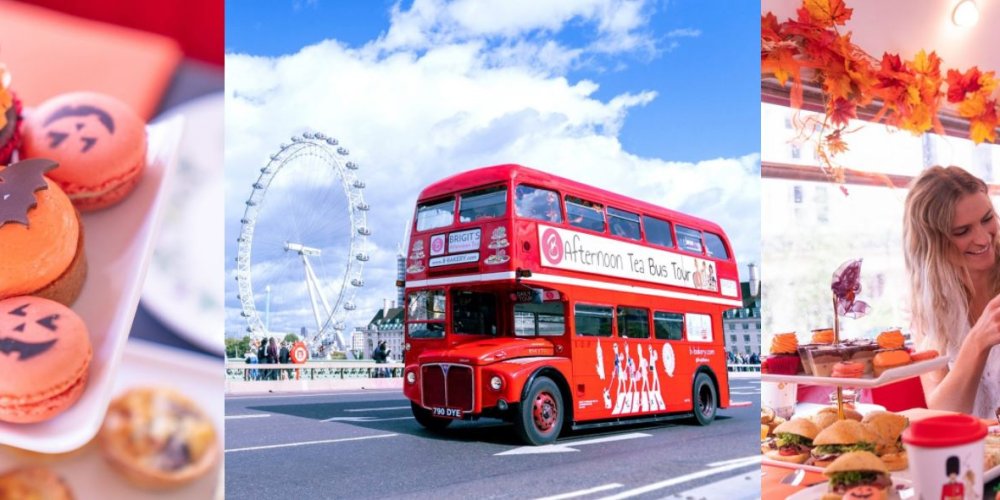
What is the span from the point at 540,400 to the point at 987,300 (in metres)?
2.16

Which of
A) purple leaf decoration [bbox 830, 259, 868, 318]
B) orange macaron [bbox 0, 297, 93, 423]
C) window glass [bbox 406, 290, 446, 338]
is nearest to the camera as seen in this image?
orange macaron [bbox 0, 297, 93, 423]

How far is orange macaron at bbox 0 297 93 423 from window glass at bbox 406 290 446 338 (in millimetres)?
982

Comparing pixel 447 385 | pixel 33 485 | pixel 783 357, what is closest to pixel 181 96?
pixel 33 485

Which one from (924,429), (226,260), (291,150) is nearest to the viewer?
(226,260)

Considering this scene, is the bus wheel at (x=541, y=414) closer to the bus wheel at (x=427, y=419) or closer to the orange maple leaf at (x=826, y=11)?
the bus wheel at (x=427, y=419)

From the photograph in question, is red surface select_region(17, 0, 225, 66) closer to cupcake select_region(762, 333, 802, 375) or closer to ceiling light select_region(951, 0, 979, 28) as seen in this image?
cupcake select_region(762, 333, 802, 375)

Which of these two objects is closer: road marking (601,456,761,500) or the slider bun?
the slider bun

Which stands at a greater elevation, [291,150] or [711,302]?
[291,150]

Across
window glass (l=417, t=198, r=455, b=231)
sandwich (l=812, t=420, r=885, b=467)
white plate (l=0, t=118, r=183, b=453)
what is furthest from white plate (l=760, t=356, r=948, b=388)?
white plate (l=0, t=118, r=183, b=453)

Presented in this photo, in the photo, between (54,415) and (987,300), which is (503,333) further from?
(987,300)

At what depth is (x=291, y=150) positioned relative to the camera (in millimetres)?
2506

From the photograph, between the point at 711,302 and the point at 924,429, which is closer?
the point at 924,429

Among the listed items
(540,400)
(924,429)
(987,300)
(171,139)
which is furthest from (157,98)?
(987,300)

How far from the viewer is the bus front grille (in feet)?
8.64
